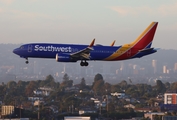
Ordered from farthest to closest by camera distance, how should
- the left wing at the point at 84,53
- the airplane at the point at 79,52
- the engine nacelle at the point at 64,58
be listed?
1. the airplane at the point at 79,52
2. the engine nacelle at the point at 64,58
3. the left wing at the point at 84,53

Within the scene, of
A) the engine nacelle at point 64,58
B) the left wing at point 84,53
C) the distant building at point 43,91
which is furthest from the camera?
the distant building at point 43,91

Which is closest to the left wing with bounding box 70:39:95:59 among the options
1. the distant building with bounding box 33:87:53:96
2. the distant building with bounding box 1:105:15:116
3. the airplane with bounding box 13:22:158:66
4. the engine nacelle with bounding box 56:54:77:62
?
the airplane with bounding box 13:22:158:66

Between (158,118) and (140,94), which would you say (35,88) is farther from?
(158,118)

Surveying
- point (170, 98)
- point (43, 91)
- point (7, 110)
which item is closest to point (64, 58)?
point (7, 110)

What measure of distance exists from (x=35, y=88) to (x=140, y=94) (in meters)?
33.5

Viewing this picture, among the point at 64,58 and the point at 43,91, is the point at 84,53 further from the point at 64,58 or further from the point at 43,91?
the point at 43,91

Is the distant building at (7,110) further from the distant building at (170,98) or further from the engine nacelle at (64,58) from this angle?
the distant building at (170,98)

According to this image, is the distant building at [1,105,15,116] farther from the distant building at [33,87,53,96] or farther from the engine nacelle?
the distant building at [33,87,53,96]

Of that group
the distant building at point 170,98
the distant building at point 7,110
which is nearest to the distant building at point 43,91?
the distant building at point 170,98

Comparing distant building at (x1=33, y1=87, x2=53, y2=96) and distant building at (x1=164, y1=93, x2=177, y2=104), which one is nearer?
distant building at (x1=164, y1=93, x2=177, y2=104)

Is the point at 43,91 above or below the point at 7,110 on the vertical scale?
above

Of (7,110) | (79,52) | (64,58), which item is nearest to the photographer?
(79,52)

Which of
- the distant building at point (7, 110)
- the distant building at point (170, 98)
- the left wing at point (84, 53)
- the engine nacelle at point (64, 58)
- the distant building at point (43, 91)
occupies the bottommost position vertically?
the distant building at point (7, 110)

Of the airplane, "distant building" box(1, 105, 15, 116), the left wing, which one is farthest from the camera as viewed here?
"distant building" box(1, 105, 15, 116)
